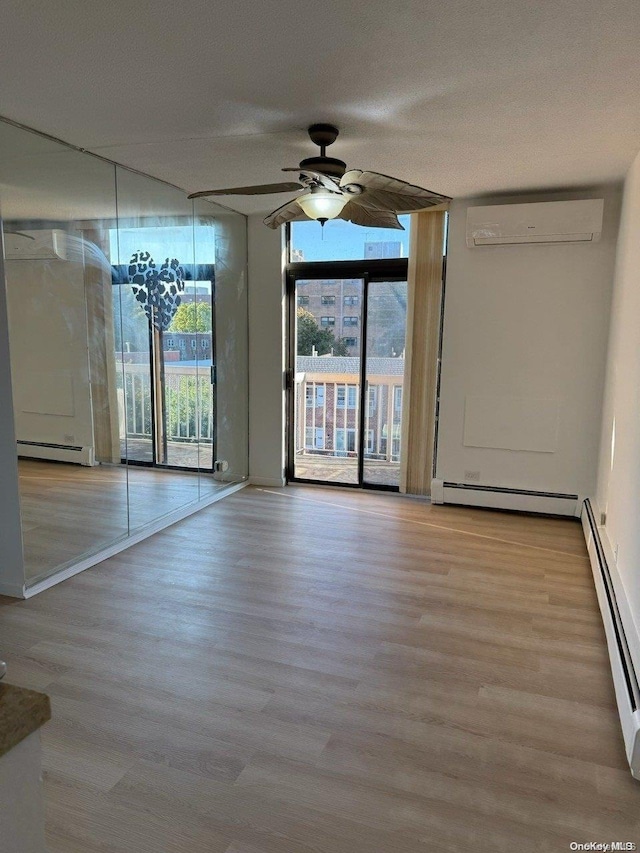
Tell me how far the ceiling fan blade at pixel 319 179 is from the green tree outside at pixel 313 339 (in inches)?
103

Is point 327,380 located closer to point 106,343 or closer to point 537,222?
point 537,222

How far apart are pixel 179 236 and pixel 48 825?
3.82m

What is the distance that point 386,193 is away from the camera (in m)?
2.84

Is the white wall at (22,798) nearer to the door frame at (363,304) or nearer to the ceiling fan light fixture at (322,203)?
the ceiling fan light fixture at (322,203)

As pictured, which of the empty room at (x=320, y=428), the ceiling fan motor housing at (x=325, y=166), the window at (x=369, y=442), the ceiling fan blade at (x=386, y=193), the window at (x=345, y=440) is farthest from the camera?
the window at (x=345, y=440)

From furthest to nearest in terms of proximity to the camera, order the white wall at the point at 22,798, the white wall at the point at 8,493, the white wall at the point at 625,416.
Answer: the white wall at the point at 8,493
the white wall at the point at 625,416
the white wall at the point at 22,798

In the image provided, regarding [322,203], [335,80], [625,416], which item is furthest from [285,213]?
[625,416]

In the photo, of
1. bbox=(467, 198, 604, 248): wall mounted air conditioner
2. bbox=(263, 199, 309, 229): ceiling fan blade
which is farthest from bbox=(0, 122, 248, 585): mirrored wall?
bbox=(467, 198, 604, 248): wall mounted air conditioner

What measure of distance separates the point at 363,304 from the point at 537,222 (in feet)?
5.29

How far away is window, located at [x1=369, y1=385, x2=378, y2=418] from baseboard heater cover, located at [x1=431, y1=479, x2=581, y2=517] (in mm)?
878

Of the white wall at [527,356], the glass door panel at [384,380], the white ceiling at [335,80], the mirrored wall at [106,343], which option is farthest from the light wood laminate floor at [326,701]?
the white ceiling at [335,80]

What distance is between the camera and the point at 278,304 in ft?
18.1

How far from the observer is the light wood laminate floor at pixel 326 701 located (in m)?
1.82

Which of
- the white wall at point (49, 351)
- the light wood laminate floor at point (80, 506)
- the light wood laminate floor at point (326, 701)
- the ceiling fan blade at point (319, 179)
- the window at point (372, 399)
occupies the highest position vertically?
the ceiling fan blade at point (319, 179)
